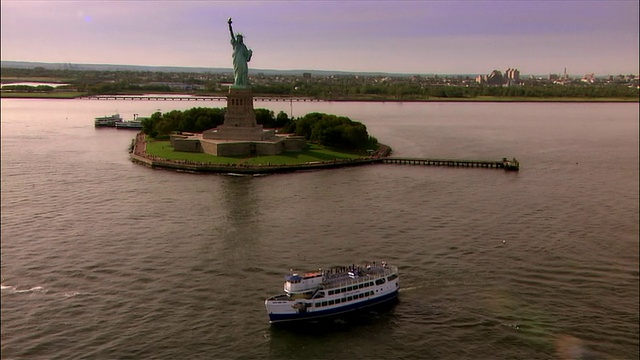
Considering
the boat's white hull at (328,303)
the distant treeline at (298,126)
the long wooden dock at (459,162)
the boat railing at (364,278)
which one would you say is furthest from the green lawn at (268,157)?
the boat's white hull at (328,303)

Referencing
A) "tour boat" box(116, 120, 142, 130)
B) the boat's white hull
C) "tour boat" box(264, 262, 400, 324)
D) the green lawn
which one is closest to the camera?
the boat's white hull

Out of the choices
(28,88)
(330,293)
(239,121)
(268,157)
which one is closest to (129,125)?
(239,121)

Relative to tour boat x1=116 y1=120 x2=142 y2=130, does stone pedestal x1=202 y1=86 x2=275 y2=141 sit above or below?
above

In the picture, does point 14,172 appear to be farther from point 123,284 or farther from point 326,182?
point 123,284

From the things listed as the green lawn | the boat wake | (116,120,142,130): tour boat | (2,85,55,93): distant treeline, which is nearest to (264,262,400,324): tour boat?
the boat wake

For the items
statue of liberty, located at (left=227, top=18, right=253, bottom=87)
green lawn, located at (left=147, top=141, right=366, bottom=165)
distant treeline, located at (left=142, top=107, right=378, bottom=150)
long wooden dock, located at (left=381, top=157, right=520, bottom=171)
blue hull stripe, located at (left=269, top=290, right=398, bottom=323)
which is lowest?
blue hull stripe, located at (left=269, top=290, right=398, bottom=323)

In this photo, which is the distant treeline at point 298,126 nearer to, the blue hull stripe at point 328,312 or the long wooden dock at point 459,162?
the long wooden dock at point 459,162

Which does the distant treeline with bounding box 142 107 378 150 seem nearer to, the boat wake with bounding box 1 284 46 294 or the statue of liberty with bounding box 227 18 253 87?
the statue of liberty with bounding box 227 18 253 87

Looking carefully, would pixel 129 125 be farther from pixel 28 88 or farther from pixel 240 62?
pixel 28 88
